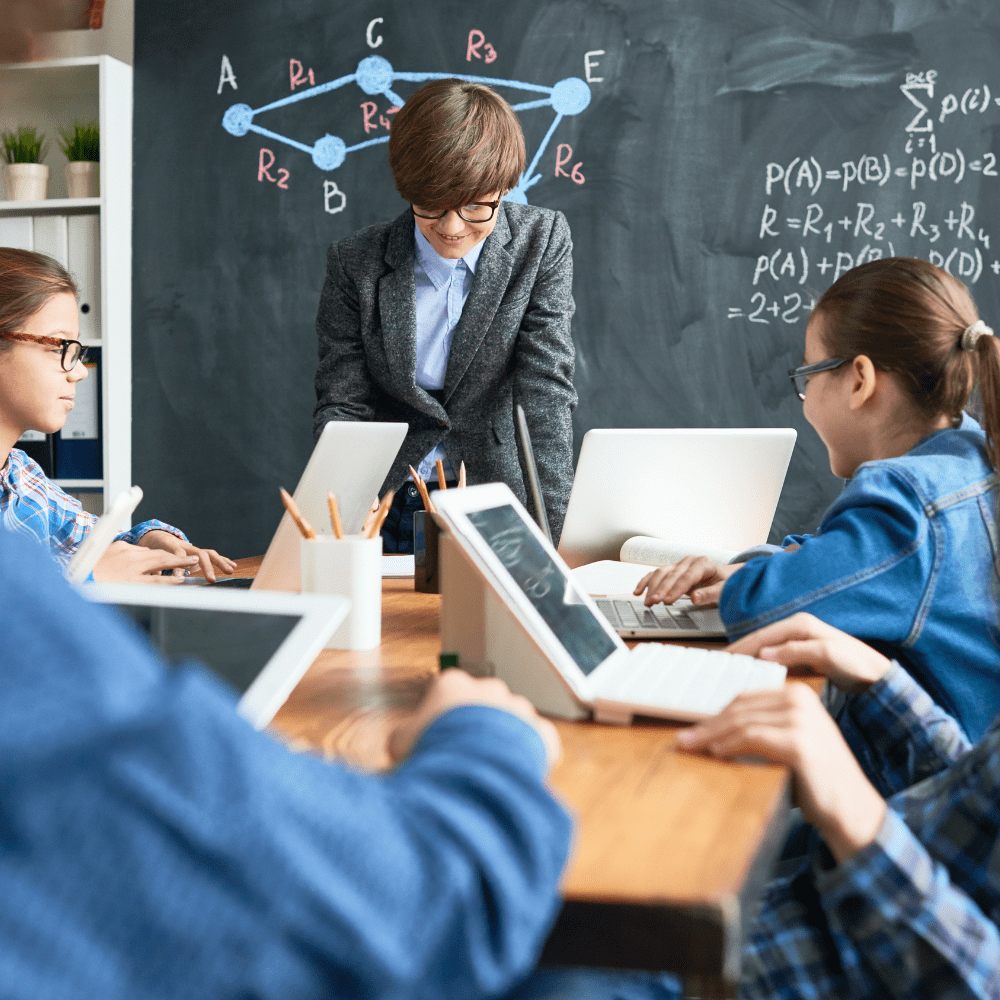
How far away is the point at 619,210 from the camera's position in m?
2.87

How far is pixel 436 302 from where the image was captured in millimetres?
2131

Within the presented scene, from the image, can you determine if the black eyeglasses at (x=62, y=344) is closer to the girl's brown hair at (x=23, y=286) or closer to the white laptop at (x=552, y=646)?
the girl's brown hair at (x=23, y=286)

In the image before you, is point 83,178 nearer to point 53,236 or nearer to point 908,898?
point 53,236

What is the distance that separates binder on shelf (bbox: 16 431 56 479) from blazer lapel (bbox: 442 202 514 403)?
1656 millimetres

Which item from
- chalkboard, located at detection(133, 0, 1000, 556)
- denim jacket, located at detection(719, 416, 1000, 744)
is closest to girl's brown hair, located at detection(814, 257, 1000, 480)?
denim jacket, located at detection(719, 416, 1000, 744)

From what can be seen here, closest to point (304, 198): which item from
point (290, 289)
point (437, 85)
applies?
point (290, 289)

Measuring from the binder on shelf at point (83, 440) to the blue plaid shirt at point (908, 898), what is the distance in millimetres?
2711

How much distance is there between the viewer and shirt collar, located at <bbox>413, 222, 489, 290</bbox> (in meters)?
2.12

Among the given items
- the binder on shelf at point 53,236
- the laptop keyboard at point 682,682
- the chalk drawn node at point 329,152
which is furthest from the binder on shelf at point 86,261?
the laptop keyboard at point 682,682

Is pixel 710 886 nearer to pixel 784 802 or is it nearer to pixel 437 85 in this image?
pixel 784 802

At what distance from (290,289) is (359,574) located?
7.15 feet

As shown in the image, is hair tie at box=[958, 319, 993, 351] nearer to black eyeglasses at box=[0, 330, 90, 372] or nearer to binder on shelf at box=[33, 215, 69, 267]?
black eyeglasses at box=[0, 330, 90, 372]

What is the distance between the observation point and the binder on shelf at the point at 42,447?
314cm

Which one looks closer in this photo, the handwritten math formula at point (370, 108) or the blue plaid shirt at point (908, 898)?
the blue plaid shirt at point (908, 898)
